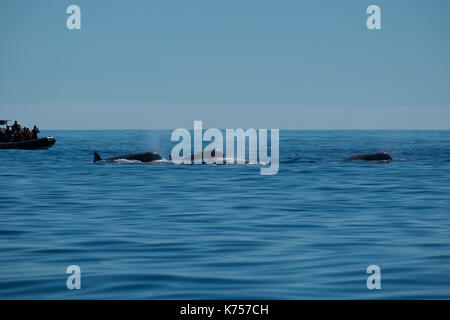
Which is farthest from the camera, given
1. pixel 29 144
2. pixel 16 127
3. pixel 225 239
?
pixel 16 127

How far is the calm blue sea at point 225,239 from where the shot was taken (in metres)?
10.9

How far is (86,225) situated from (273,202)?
7.36m

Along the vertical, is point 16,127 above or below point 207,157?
above

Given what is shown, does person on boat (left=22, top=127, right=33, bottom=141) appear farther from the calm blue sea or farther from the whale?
the calm blue sea

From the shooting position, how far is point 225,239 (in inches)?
600

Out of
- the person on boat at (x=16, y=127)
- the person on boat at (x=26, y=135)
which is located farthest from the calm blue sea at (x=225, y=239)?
the person on boat at (x=26, y=135)

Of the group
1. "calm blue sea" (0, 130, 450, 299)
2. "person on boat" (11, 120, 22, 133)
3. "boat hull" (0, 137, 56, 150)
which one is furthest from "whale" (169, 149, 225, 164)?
"person on boat" (11, 120, 22, 133)

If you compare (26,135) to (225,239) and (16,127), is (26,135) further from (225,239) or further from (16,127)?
(225,239)

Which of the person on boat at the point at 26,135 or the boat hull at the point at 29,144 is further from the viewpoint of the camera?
the person on boat at the point at 26,135

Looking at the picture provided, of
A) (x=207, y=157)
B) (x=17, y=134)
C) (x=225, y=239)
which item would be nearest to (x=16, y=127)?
(x=17, y=134)

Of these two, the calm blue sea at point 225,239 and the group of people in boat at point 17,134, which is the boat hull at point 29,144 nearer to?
the group of people in boat at point 17,134

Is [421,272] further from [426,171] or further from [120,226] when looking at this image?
[426,171]
